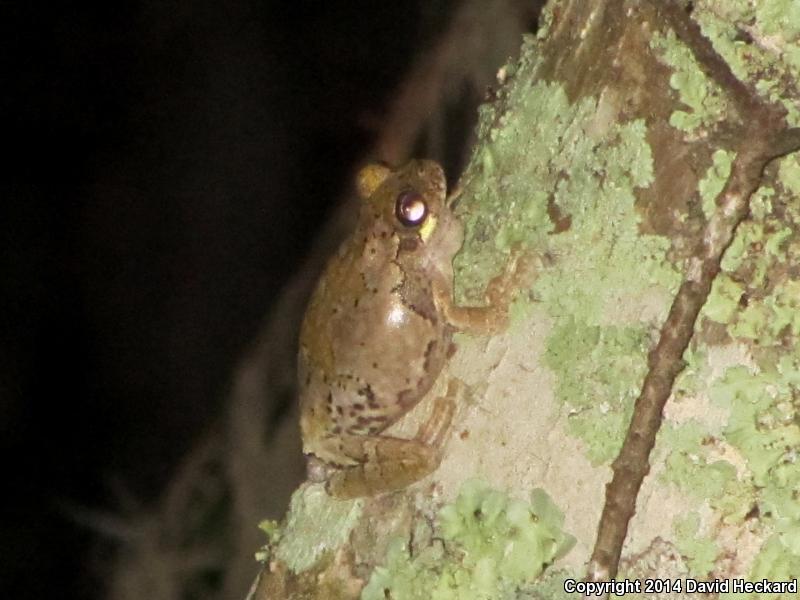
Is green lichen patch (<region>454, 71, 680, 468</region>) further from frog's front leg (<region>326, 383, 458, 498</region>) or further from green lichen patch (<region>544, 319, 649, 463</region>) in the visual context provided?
frog's front leg (<region>326, 383, 458, 498</region>)

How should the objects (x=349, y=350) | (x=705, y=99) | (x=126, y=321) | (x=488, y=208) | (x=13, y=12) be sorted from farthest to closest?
(x=126, y=321) → (x=13, y=12) → (x=349, y=350) → (x=488, y=208) → (x=705, y=99)

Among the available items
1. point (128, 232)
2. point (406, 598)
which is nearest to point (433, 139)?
point (128, 232)

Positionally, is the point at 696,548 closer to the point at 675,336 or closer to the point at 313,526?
the point at 675,336

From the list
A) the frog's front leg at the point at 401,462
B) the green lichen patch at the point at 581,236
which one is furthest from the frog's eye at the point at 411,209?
the frog's front leg at the point at 401,462

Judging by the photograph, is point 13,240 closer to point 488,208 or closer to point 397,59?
point 397,59

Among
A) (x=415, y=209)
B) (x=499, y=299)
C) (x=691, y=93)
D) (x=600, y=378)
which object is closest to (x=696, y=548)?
(x=600, y=378)

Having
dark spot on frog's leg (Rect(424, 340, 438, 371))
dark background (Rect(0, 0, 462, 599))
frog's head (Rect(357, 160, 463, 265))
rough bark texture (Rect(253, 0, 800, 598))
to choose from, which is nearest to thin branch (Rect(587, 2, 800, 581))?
rough bark texture (Rect(253, 0, 800, 598))
